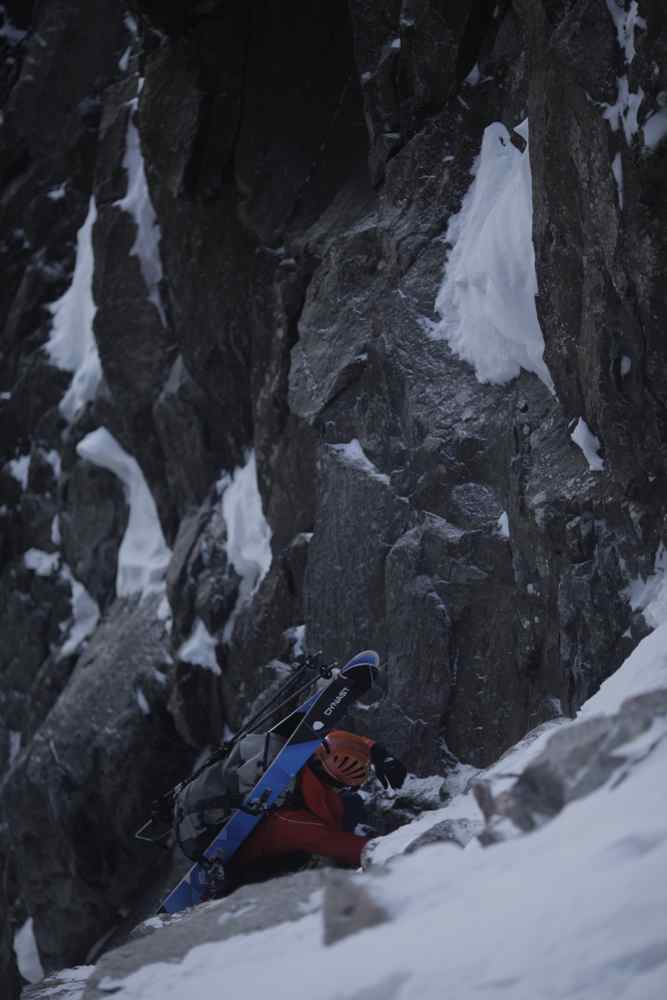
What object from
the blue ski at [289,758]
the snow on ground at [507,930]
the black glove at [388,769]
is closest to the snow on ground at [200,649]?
the blue ski at [289,758]

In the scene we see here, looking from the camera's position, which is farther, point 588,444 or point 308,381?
point 308,381

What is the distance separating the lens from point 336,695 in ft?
22.9

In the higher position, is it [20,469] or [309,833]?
[20,469]

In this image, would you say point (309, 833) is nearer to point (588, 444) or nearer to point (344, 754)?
point (344, 754)

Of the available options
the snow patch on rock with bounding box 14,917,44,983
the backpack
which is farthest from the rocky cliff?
the backpack

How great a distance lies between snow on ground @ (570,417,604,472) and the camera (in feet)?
19.0

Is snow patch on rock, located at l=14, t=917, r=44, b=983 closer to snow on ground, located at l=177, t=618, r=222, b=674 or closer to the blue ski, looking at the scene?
snow on ground, located at l=177, t=618, r=222, b=674

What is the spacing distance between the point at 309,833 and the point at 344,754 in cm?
59

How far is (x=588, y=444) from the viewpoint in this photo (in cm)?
586

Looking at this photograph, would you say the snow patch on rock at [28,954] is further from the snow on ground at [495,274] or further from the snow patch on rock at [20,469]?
the snow on ground at [495,274]

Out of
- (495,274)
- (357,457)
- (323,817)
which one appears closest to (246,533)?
(357,457)

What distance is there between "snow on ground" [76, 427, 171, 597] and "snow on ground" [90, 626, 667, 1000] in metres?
8.41

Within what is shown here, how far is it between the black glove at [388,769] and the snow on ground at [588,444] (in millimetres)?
2428

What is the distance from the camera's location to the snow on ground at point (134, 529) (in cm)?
1187
